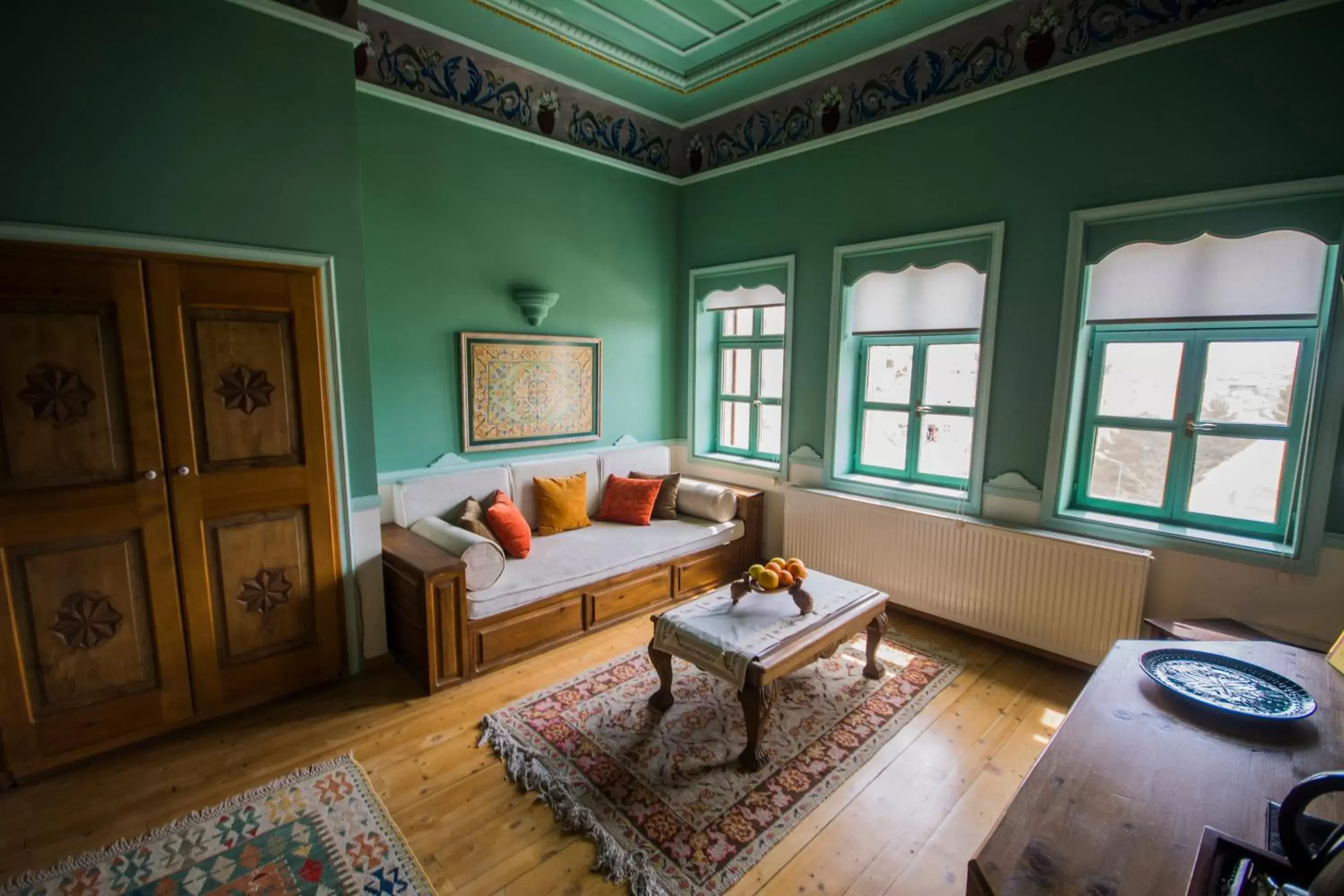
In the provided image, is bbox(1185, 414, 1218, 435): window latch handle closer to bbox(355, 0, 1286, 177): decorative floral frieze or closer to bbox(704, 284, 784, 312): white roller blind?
bbox(355, 0, 1286, 177): decorative floral frieze

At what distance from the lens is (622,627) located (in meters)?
3.44

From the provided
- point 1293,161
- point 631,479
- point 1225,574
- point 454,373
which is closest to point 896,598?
point 1225,574

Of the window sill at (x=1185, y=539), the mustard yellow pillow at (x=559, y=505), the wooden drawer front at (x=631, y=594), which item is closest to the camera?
the window sill at (x=1185, y=539)

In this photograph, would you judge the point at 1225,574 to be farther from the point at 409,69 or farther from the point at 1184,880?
the point at 409,69

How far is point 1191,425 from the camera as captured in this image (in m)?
2.72

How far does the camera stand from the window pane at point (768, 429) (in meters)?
4.40

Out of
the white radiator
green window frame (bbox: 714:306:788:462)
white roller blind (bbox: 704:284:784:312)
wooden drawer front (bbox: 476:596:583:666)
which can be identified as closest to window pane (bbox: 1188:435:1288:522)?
the white radiator

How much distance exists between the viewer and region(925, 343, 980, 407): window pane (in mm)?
3369

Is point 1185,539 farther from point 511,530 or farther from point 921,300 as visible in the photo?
point 511,530

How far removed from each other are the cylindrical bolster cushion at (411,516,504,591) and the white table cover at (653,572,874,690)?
871 mm

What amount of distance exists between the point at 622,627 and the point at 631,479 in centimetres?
106

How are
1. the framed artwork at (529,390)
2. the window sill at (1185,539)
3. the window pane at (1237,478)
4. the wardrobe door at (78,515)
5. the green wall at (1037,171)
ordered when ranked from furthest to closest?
the framed artwork at (529,390), the window pane at (1237,478), the window sill at (1185,539), the green wall at (1037,171), the wardrobe door at (78,515)

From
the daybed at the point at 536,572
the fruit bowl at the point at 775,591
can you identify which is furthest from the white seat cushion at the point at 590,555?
the fruit bowl at the point at 775,591

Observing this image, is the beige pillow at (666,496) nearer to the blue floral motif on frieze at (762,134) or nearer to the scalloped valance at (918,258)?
the scalloped valance at (918,258)
